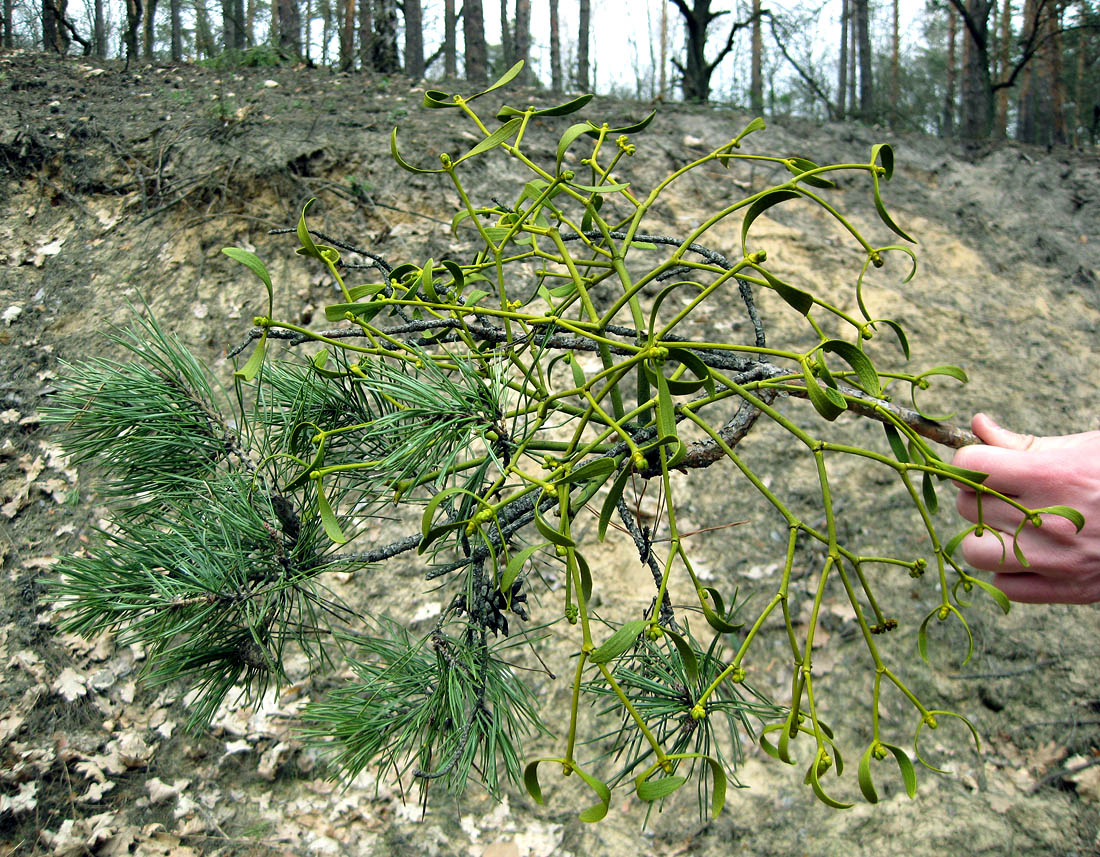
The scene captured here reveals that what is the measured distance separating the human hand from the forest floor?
126cm

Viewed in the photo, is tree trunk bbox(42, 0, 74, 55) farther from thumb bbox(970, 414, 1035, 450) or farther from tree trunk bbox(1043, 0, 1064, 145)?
tree trunk bbox(1043, 0, 1064, 145)

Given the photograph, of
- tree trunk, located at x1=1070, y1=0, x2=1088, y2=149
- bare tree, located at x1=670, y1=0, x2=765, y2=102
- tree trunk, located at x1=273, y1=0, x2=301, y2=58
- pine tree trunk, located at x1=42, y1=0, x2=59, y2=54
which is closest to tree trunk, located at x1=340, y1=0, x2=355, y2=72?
tree trunk, located at x1=273, y1=0, x2=301, y2=58

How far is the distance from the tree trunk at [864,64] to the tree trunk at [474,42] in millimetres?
2623

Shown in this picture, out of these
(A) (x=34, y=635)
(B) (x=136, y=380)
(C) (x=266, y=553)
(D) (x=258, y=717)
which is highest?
(B) (x=136, y=380)

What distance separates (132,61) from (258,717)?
12.5 ft

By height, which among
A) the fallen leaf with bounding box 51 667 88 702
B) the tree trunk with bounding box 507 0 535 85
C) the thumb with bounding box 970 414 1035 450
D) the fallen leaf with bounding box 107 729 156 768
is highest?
the tree trunk with bounding box 507 0 535 85

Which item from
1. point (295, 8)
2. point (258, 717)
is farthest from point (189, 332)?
point (295, 8)

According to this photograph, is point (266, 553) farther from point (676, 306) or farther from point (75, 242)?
point (75, 242)

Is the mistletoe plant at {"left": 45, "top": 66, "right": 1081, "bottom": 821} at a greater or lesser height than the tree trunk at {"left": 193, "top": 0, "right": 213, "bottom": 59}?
lesser

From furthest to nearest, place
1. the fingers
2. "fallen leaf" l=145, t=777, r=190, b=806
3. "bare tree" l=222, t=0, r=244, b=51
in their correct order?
"bare tree" l=222, t=0, r=244, b=51 → "fallen leaf" l=145, t=777, r=190, b=806 → the fingers

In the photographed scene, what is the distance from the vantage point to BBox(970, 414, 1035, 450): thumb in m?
0.81

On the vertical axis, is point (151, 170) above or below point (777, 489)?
above

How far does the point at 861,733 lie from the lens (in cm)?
210

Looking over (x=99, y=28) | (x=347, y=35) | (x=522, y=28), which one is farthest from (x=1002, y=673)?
(x=99, y=28)
